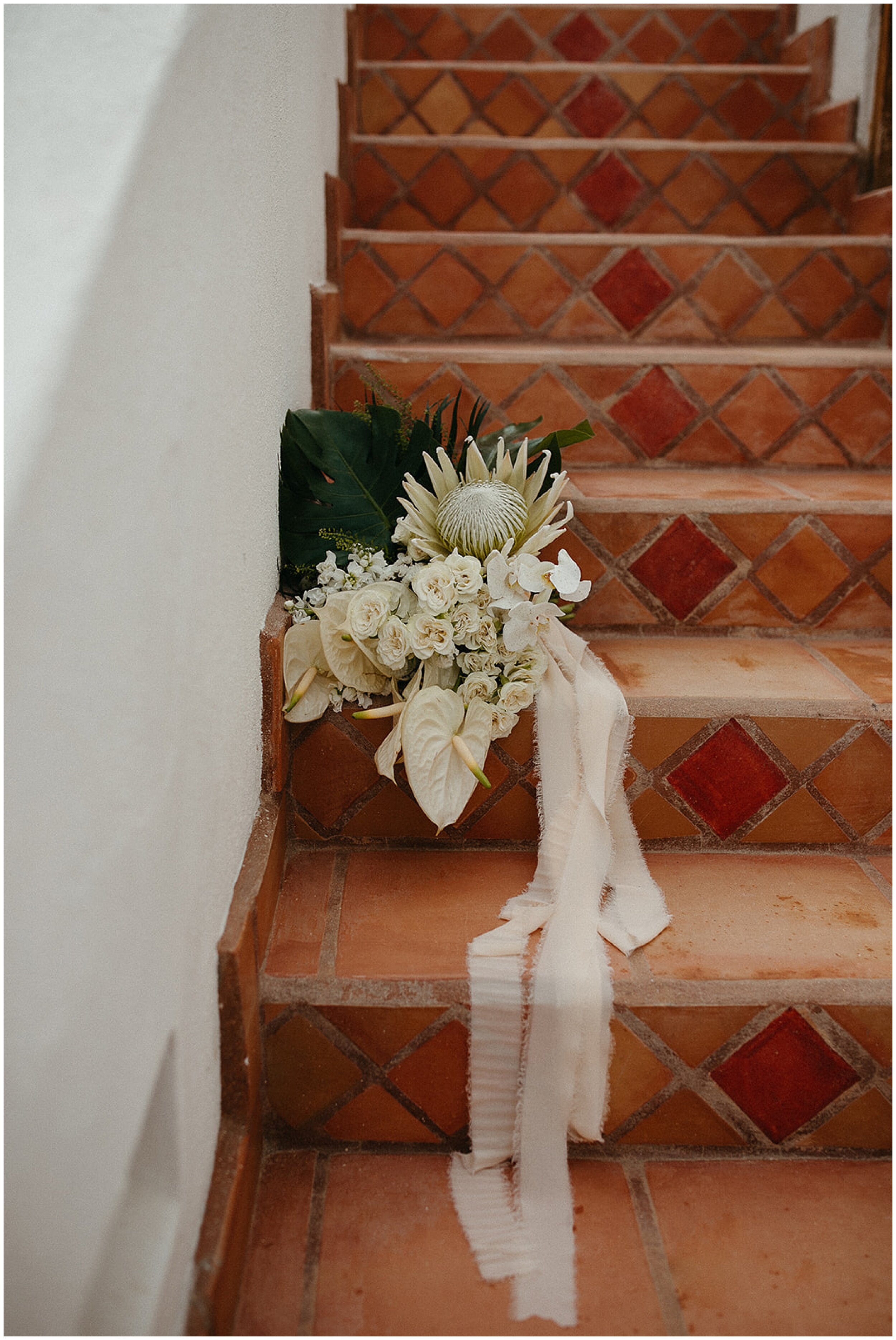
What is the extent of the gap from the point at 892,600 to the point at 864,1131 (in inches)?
32.1

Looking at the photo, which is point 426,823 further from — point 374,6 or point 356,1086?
point 374,6

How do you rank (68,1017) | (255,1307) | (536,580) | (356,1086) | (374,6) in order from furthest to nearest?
1. (374,6)
2. (536,580)
3. (356,1086)
4. (255,1307)
5. (68,1017)

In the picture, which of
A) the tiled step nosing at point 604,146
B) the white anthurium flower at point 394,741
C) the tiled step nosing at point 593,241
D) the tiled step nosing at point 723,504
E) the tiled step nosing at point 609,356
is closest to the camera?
the white anthurium flower at point 394,741

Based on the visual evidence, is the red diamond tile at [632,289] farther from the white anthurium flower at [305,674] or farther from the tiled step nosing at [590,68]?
the white anthurium flower at [305,674]

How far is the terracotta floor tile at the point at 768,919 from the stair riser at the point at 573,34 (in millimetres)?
2249

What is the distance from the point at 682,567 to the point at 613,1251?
95 centimetres

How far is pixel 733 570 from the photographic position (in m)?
1.48

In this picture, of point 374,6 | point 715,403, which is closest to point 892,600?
point 715,403

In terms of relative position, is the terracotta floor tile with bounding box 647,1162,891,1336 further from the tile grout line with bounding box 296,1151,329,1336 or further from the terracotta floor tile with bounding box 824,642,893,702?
the terracotta floor tile with bounding box 824,642,893,702

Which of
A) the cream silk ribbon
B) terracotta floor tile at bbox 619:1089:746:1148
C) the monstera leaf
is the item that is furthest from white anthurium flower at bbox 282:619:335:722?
terracotta floor tile at bbox 619:1089:746:1148

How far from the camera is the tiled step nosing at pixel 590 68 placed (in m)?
2.21

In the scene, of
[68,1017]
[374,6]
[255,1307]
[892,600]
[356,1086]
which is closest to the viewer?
[68,1017]

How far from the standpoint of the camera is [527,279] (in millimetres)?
1839

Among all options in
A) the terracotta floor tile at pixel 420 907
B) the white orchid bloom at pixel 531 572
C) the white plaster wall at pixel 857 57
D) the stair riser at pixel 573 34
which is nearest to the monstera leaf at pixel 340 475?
the white orchid bloom at pixel 531 572
